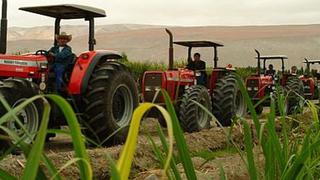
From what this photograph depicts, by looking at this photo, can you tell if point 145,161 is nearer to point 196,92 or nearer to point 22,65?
point 22,65

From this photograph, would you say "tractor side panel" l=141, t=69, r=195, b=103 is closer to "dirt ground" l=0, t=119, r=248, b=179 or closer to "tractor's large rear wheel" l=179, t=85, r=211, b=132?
"tractor's large rear wheel" l=179, t=85, r=211, b=132

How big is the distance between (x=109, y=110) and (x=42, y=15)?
1653 millimetres

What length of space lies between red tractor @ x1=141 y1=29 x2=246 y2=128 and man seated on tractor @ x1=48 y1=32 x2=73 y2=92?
2.59 m

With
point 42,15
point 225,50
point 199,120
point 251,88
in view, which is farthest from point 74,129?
point 225,50

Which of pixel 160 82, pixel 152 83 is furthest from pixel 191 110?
pixel 152 83

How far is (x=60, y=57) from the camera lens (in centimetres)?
765

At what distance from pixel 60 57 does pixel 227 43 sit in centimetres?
4314

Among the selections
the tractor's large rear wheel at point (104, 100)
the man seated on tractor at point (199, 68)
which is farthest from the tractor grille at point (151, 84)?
the tractor's large rear wheel at point (104, 100)

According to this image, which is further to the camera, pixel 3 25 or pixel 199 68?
pixel 199 68

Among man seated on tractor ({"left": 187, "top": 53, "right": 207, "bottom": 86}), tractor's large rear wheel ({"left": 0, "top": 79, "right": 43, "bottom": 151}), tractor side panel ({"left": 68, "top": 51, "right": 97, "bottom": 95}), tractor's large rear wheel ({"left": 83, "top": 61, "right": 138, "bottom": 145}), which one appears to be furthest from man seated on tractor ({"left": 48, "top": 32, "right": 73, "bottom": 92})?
man seated on tractor ({"left": 187, "top": 53, "right": 207, "bottom": 86})

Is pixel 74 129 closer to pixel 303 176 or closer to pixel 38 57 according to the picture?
pixel 303 176

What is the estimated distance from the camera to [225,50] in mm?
48344

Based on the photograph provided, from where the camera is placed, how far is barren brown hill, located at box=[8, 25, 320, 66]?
4625cm

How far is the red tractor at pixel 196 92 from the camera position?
1014 cm
